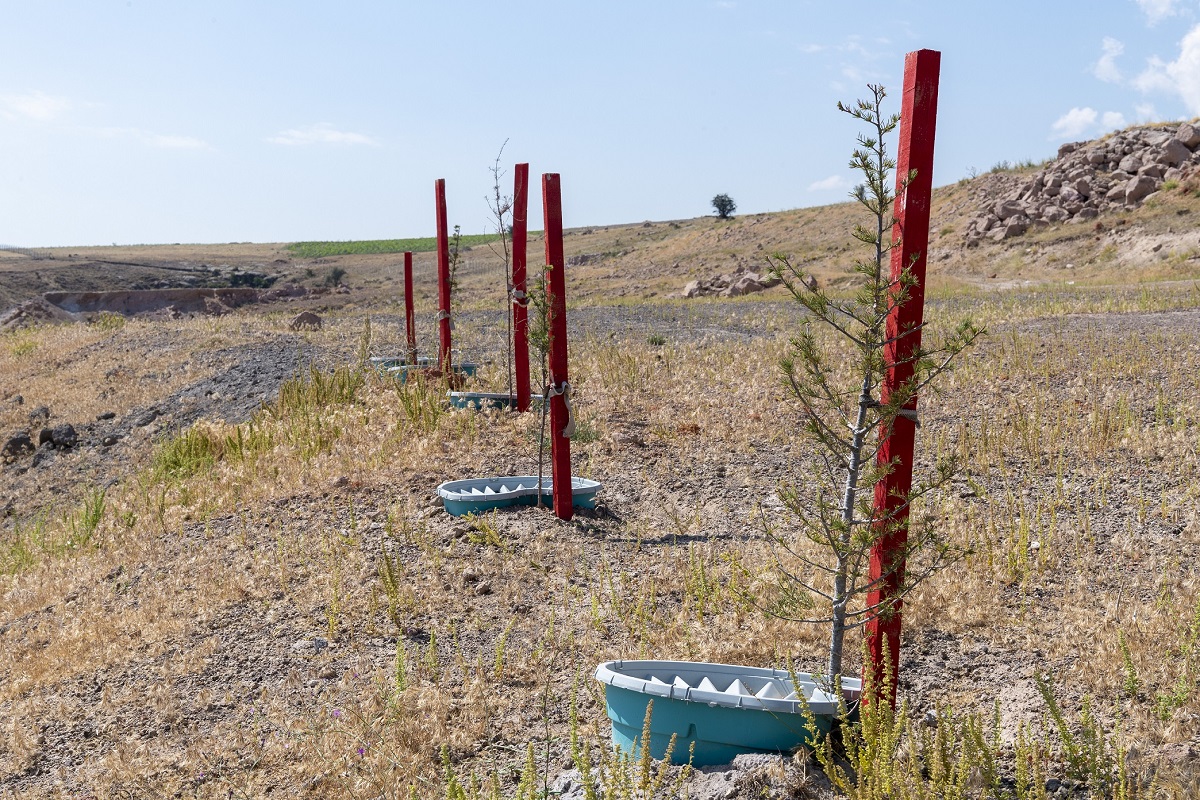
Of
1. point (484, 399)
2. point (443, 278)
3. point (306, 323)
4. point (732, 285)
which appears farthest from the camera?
point (732, 285)

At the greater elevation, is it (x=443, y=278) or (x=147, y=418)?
(x=443, y=278)

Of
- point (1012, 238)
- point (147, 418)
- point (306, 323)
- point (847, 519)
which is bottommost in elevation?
point (147, 418)

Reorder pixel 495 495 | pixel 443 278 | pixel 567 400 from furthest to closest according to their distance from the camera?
pixel 443 278, pixel 495 495, pixel 567 400

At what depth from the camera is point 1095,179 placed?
2647cm

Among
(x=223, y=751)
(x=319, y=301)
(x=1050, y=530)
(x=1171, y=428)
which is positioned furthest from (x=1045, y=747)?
(x=319, y=301)

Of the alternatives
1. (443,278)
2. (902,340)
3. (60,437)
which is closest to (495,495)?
(902,340)

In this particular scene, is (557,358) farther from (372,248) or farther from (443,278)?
(372,248)

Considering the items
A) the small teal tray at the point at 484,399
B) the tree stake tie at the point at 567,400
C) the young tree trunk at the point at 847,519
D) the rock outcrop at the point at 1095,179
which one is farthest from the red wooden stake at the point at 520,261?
the rock outcrop at the point at 1095,179

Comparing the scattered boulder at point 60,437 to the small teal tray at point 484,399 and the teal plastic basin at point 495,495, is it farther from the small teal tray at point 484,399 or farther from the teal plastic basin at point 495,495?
the teal plastic basin at point 495,495

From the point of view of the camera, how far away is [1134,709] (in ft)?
9.77

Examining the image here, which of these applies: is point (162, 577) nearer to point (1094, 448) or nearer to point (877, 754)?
point (877, 754)

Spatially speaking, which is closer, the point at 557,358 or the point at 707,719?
the point at 707,719

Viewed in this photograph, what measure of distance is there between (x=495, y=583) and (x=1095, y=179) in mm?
26565

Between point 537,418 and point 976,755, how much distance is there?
5.13 metres
